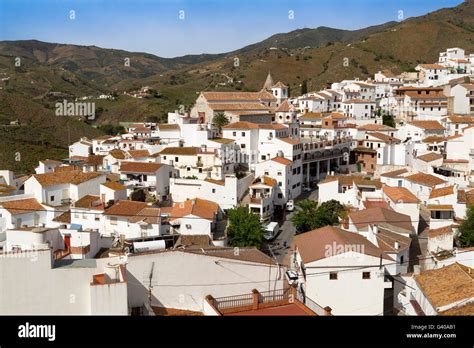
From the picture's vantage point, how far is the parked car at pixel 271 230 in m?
14.4

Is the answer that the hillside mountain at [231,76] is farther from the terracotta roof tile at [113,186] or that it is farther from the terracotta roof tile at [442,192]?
the terracotta roof tile at [442,192]

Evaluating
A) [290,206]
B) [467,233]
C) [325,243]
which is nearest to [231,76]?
[290,206]

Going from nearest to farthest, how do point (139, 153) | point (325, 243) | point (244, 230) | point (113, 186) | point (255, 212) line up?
point (325, 243) < point (244, 230) < point (113, 186) < point (255, 212) < point (139, 153)

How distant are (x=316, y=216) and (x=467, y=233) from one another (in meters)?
4.15

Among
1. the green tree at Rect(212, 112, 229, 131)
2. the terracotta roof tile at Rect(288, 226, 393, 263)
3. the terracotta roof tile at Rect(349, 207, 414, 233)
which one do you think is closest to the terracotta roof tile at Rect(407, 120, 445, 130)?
the green tree at Rect(212, 112, 229, 131)

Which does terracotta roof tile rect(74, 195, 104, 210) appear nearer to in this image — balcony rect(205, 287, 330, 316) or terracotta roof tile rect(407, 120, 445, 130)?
balcony rect(205, 287, 330, 316)

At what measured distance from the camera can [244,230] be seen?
13133 millimetres

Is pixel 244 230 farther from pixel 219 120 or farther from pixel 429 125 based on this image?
pixel 429 125

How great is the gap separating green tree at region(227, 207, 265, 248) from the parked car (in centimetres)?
65

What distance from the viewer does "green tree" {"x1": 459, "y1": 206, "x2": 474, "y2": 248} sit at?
37.3 feet

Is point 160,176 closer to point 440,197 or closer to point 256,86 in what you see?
point 440,197

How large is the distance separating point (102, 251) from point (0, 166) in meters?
15.4

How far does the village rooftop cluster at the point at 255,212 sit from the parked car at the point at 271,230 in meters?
0.06

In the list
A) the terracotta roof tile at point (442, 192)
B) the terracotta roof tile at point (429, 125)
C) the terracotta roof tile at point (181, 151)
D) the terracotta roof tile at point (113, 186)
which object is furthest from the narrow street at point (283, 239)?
the terracotta roof tile at point (429, 125)
